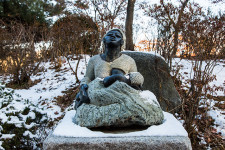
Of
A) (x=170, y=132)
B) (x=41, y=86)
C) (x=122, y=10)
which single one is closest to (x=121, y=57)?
(x=170, y=132)

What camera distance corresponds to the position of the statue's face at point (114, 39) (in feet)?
8.41

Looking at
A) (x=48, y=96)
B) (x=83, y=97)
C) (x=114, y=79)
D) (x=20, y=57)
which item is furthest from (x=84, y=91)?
(x=20, y=57)

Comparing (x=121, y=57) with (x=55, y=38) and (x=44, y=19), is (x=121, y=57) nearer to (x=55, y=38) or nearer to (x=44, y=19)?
(x=55, y=38)

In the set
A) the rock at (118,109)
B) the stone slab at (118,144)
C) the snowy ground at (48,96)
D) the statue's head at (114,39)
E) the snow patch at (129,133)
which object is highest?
the statue's head at (114,39)

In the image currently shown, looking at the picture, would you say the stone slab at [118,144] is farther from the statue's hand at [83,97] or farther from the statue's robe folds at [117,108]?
the statue's hand at [83,97]

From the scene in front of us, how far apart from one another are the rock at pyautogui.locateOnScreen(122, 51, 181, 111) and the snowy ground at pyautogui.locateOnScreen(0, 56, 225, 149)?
0.53 metres

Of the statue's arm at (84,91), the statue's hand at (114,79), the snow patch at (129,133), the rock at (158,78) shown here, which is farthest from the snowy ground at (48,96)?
the statue's hand at (114,79)

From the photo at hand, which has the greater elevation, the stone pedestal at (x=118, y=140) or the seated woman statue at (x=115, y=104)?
the seated woman statue at (x=115, y=104)

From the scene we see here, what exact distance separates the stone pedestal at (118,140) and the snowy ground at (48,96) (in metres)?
2.01

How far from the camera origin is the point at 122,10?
8320 mm

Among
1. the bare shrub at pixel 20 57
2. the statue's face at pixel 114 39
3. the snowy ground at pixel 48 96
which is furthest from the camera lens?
the bare shrub at pixel 20 57

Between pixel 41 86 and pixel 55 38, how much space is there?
320cm

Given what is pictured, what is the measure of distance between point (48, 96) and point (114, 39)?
14.1 ft

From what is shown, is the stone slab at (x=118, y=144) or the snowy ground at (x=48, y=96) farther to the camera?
the snowy ground at (x=48, y=96)
